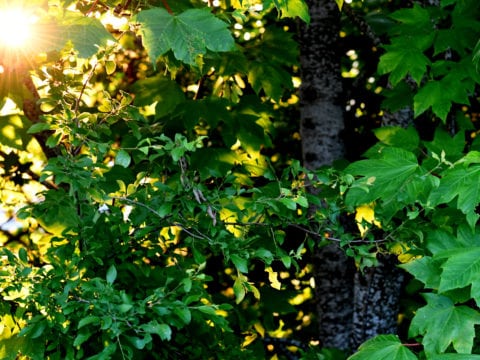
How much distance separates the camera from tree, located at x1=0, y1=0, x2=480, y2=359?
85.2 inches

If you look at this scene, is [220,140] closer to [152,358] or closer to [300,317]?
[300,317]

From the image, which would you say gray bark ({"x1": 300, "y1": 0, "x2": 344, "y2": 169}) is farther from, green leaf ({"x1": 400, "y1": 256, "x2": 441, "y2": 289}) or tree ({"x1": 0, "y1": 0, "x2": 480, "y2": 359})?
green leaf ({"x1": 400, "y1": 256, "x2": 441, "y2": 289})

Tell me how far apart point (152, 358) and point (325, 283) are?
1.45 metres

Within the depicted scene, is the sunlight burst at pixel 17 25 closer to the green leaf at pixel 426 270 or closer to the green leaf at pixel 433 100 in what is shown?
the green leaf at pixel 426 270

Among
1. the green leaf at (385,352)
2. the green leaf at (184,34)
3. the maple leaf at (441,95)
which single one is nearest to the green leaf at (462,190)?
the green leaf at (385,352)

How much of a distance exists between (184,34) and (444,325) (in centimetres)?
126

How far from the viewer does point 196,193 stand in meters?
2.38

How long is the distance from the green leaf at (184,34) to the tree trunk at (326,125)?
163 centimetres

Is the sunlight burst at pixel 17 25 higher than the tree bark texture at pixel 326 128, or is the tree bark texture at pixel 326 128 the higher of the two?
the sunlight burst at pixel 17 25

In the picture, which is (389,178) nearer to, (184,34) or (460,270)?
(460,270)

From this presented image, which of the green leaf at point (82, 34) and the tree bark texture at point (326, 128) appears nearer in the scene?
the green leaf at point (82, 34)

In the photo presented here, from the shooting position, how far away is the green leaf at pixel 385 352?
8.01 feet

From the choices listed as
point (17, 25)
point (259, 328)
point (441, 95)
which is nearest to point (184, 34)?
point (17, 25)

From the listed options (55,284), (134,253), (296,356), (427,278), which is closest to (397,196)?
(427,278)
